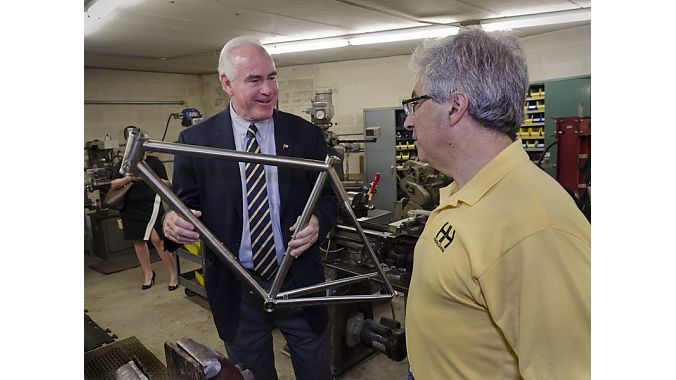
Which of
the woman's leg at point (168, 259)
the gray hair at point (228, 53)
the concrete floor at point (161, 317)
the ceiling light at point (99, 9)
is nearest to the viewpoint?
the gray hair at point (228, 53)

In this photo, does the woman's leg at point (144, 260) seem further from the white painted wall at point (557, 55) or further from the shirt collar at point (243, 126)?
the white painted wall at point (557, 55)

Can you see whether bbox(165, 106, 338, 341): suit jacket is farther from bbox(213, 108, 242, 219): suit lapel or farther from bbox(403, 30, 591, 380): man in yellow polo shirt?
bbox(403, 30, 591, 380): man in yellow polo shirt

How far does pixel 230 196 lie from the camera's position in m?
1.31

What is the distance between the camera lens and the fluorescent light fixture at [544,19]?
352 cm

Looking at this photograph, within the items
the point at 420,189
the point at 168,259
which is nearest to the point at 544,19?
the point at 420,189

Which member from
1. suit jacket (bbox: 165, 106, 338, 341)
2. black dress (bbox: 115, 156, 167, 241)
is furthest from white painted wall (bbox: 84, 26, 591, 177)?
suit jacket (bbox: 165, 106, 338, 341)

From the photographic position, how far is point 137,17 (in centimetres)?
323

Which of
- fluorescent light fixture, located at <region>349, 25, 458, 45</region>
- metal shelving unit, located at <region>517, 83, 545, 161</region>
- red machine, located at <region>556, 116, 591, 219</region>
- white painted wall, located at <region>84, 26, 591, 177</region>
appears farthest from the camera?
white painted wall, located at <region>84, 26, 591, 177</region>

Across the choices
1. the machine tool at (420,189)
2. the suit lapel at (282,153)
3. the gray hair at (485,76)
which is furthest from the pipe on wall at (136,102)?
the gray hair at (485,76)

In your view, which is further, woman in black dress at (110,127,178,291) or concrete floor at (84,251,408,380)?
woman in black dress at (110,127,178,291)

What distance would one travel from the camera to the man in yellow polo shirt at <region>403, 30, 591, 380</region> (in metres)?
0.62

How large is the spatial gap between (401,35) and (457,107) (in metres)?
3.62

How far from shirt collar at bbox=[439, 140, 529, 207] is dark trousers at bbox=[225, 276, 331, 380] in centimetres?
78

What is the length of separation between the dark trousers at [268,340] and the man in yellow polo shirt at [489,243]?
611mm
